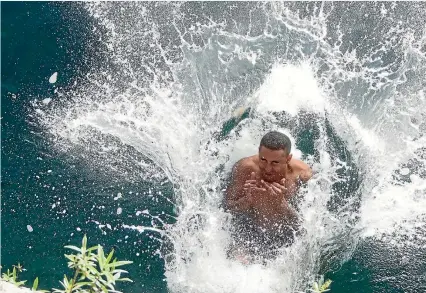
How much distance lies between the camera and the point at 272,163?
4910 mm

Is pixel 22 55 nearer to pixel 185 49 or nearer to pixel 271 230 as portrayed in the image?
pixel 185 49

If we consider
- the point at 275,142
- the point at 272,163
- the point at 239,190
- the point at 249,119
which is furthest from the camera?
the point at 249,119

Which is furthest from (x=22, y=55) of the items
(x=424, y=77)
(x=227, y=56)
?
(x=424, y=77)

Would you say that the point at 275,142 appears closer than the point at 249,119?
Yes

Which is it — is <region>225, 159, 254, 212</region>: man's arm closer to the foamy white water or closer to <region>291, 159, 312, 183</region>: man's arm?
the foamy white water

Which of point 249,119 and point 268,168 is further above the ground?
point 249,119

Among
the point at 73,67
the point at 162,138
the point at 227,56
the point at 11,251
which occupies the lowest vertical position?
the point at 11,251

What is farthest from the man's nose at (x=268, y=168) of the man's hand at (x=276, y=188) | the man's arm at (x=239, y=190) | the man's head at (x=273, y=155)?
the man's arm at (x=239, y=190)

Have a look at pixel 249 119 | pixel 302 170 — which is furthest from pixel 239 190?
pixel 249 119

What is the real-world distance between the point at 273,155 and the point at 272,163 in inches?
4.3

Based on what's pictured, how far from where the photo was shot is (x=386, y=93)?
6445 millimetres

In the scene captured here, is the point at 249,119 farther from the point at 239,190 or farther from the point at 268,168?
the point at 268,168

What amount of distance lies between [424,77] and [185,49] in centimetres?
278

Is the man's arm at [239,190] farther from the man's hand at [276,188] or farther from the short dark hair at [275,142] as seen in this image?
the short dark hair at [275,142]
